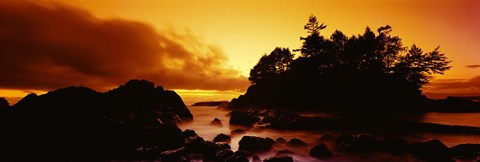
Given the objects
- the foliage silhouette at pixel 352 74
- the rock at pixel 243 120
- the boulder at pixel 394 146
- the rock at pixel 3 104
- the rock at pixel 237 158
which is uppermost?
the foliage silhouette at pixel 352 74

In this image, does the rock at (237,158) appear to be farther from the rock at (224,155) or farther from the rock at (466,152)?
the rock at (466,152)

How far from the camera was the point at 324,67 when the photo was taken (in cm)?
5909

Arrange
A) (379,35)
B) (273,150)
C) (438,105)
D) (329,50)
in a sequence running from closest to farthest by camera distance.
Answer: (273,150) → (438,105) → (379,35) → (329,50)

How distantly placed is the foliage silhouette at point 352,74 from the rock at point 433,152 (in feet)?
133

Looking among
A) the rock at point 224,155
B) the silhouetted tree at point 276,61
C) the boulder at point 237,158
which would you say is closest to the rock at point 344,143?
the boulder at point 237,158

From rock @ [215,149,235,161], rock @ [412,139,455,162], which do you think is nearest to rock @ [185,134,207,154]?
rock @ [215,149,235,161]

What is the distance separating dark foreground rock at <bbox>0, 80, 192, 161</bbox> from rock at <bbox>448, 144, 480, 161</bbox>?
1400 cm

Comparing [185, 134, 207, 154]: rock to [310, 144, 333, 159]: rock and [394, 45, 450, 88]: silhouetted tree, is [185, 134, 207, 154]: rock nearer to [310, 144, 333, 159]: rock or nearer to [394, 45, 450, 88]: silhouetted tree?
[310, 144, 333, 159]: rock

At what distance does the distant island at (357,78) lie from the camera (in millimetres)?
50562

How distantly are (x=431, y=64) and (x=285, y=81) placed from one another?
1040 inches

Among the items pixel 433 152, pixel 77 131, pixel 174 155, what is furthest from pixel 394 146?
pixel 77 131

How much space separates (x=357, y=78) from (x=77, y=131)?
49.7m

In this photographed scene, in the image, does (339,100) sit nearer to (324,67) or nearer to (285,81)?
(324,67)

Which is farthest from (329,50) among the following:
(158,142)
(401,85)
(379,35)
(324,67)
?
(158,142)
